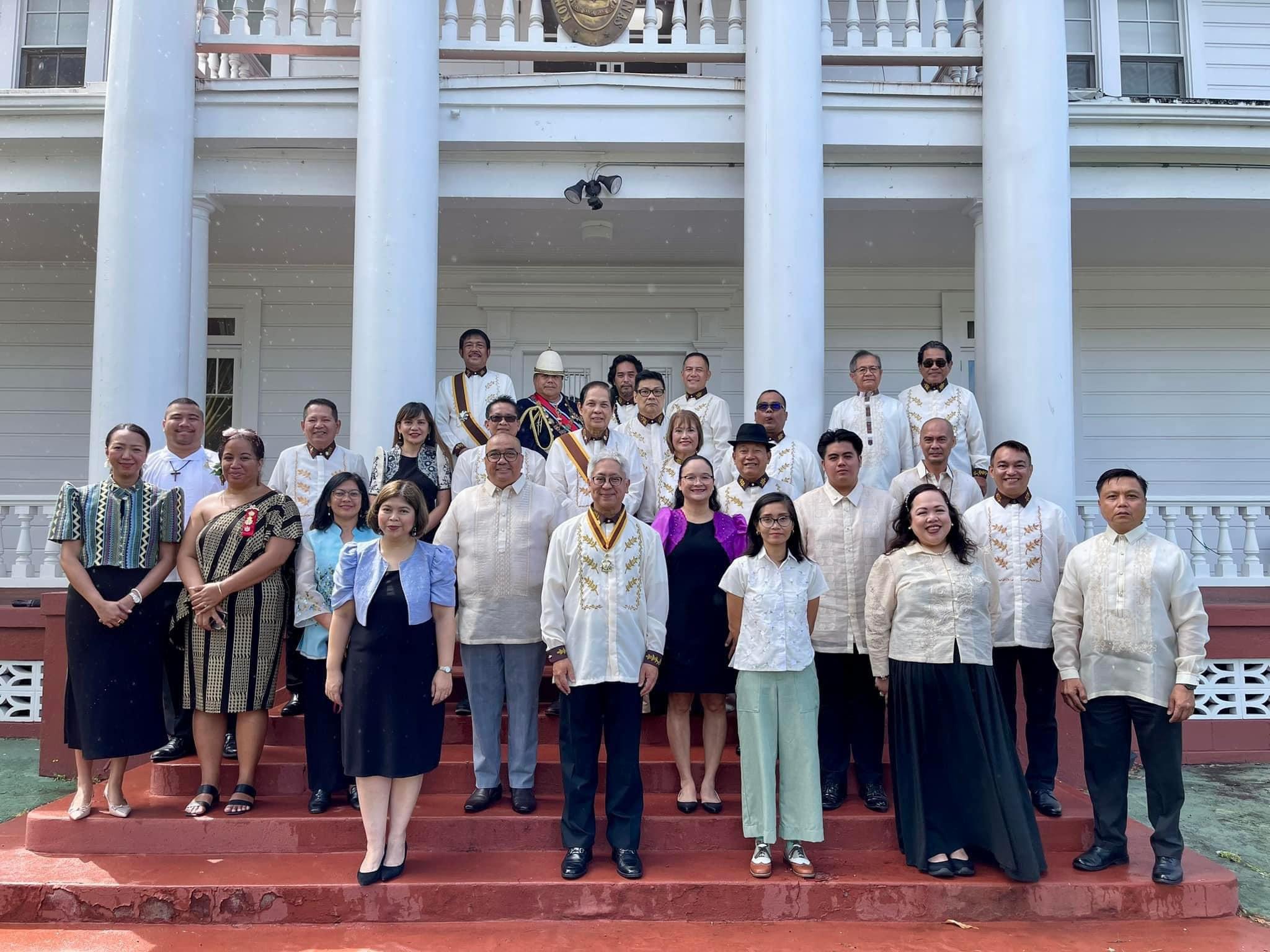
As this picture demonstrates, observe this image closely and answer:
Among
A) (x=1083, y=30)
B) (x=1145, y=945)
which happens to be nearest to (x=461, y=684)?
(x=1145, y=945)

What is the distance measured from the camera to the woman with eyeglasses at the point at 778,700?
389cm

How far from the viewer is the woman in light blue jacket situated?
373 centimetres

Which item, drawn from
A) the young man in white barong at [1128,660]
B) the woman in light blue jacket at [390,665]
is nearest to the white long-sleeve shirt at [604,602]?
the woman in light blue jacket at [390,665]

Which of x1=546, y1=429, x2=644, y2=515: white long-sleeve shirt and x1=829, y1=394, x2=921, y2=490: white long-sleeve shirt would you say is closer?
x1=546, y1=429, x2=644, y2=515: white long-sleeve shirt

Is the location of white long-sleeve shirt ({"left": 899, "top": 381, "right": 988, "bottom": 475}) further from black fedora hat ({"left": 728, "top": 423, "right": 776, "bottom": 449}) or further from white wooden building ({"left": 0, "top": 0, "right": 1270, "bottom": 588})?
black fedora hat ({"left": 728, "top": 423, "right": 776, "bottom": 449})

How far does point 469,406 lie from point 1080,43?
687 centimetres

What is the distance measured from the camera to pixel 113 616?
4.16 metres

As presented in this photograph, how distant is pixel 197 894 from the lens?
3725mm

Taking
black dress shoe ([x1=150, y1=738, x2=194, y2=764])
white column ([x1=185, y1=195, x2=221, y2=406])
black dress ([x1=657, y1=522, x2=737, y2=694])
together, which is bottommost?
black dress shoe ([x1=150, y1=738, x2=194, y2=764])

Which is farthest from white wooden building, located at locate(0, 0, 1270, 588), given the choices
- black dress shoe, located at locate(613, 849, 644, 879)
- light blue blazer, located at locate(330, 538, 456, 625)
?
black dress shoe, located at locate(613, 849, 644, 879)

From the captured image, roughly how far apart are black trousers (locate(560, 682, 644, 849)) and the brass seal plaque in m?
5.06

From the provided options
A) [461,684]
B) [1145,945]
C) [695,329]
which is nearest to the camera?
[1145,945]

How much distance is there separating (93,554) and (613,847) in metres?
2.72

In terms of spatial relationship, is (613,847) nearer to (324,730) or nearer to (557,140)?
(324,730)
